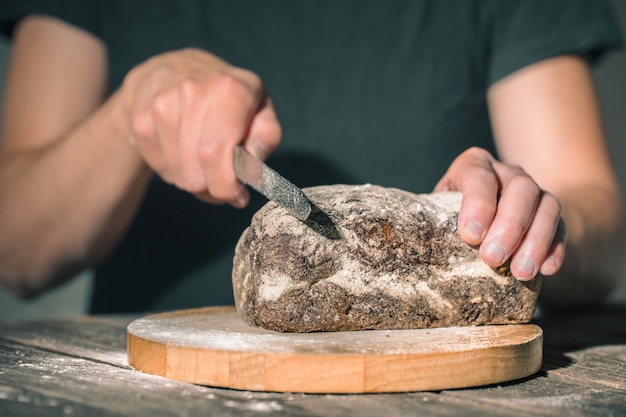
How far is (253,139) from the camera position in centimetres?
151

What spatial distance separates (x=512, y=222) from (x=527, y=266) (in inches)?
3.6

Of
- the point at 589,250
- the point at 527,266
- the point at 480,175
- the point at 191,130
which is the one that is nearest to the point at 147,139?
the point at 191,130

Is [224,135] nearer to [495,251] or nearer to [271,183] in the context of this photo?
[271,183]

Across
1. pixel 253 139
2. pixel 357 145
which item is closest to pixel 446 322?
pixel 253 139

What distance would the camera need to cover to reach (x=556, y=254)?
130 centimetres

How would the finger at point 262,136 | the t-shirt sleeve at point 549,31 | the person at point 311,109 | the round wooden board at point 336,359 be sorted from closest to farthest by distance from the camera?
the round wooden board at point 336,359 < the finger at point 262,136 < the person at point 311,109 < the t-shirt sleeve at point 549,31

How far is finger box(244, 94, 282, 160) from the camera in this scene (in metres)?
1.50

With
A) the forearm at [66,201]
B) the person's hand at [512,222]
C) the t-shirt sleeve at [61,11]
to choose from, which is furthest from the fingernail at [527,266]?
the t-shirt sleeve at [61,11]

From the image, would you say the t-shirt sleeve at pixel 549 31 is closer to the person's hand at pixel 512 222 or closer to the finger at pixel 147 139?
the person's hand at pixel 512 222

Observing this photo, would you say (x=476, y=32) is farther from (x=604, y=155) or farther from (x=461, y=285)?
(x=461, y=285)

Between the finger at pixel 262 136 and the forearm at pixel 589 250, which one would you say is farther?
the forearm at pixel 589 250

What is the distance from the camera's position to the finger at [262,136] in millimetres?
1501

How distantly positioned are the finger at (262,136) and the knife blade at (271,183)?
0.06 metres

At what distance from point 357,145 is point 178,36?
70 cm
